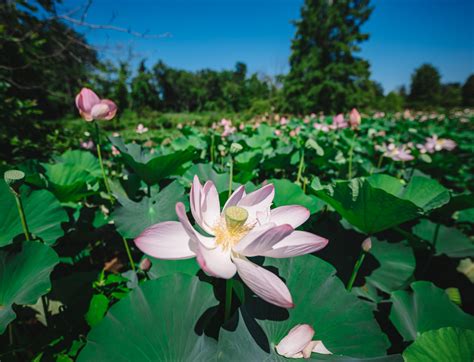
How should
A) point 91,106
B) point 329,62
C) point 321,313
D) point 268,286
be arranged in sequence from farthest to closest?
point 329,62
point 91,106
point 321,313
point 268,286

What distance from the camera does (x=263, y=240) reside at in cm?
43

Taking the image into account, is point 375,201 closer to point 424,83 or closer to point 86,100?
point 86,100

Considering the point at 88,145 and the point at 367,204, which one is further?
the point at 88,145

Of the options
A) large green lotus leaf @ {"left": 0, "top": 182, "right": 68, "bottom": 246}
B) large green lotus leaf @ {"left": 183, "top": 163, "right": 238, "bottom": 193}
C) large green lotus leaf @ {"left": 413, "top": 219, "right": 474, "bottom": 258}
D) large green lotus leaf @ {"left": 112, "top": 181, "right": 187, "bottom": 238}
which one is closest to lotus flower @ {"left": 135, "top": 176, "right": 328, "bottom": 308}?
large green lotus leaf @ {"left": 112, "top": 181, "right": 187, "bottom": 238}

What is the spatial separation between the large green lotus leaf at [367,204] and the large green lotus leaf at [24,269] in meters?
0.86

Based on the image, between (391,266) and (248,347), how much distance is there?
2.62 ft

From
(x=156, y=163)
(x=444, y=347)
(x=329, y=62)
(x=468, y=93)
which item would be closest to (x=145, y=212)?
(x=156, y=163)

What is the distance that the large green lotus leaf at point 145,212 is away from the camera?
0.92 meters

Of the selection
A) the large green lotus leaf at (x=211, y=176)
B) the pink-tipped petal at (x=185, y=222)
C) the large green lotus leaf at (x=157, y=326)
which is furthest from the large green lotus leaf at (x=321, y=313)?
the large green lotus leaf at (x=211, y=176)

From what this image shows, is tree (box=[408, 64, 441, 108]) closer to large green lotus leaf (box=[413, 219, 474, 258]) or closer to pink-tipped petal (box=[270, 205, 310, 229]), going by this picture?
large green lotus leaf (box=[413, 219, 474, 258])

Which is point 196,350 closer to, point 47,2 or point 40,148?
point 40,148

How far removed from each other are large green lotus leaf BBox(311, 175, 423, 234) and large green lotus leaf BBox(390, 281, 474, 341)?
0.25 metres

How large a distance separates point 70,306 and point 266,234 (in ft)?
2.78

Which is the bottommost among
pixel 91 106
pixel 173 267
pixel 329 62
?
pixel 173 267
